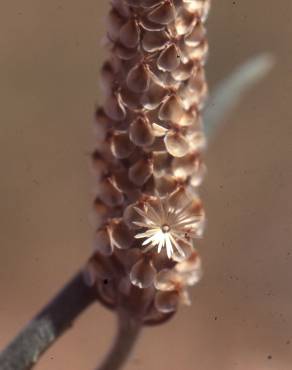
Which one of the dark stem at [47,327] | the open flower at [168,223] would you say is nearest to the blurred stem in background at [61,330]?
the dark stem at [47,327]

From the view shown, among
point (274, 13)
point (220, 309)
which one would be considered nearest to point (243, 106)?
point (274, 13)

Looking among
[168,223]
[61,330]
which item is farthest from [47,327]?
[168,223]

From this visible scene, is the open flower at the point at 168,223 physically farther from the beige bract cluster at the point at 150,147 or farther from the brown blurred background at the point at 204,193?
the brown blurred background at the point at 204,193

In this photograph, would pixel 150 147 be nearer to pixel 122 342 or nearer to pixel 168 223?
pixel 168 223

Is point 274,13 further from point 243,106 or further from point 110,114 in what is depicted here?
point 110,114

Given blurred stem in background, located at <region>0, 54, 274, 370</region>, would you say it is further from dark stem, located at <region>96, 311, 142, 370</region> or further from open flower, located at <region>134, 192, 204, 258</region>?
open flower, located at <region>134, 192, 204, 258</region>

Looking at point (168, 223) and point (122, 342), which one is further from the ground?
point (168, 223)
